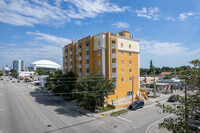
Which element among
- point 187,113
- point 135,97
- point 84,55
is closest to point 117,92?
point 135,97

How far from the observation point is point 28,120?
18484 millimetres

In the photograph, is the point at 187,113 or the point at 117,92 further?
the point at 117,92

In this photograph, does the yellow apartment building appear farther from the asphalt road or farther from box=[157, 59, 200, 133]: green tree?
box=[157, 59, 200, 133]: green tree

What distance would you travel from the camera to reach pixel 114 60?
2900 cm

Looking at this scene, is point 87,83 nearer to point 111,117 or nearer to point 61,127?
point 111,117

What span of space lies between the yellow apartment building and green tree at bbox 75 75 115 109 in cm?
333

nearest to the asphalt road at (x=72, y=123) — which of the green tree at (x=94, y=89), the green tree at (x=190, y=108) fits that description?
the green tree at (x=94, y=89)

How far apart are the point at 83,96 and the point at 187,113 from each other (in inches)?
721

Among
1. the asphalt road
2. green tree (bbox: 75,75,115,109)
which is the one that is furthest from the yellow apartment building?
the asphalt road

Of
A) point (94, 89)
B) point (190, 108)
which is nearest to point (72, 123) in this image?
point (94, 89)

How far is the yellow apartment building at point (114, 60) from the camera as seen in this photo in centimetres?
2735

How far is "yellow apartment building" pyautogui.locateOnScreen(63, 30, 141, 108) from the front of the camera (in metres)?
27.4

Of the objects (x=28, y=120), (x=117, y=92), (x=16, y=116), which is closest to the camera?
(x=28, y=120)

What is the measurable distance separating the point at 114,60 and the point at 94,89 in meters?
10.2
